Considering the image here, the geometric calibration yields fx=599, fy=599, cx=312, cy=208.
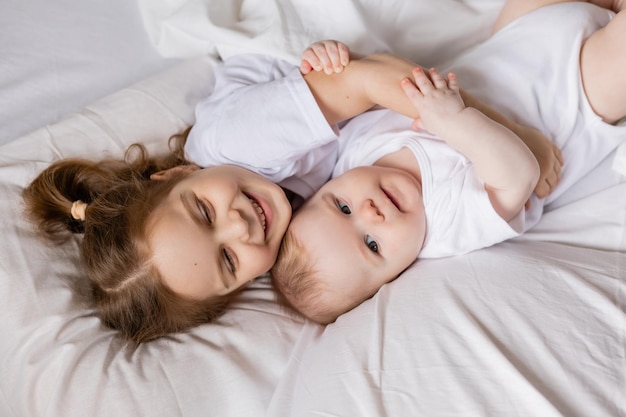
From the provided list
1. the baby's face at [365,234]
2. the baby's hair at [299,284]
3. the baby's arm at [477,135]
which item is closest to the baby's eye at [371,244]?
the baby's face at [365,234]

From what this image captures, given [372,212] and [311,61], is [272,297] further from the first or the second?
[311,61]

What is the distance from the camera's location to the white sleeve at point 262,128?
3.74 ft

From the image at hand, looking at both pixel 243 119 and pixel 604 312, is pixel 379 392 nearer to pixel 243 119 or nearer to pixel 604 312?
pixel 604 312

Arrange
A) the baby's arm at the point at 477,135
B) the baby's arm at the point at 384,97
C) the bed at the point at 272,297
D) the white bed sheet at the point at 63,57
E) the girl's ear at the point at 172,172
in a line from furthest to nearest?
the white bed sheet at the point at 63,57 → the girl's ear at the point at 172,172 → the baby's arm at the point at 384,97 → the baby's arm at the point at 477,135 → the bed at the point at 272,297

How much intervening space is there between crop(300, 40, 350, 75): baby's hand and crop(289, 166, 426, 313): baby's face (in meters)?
0.21

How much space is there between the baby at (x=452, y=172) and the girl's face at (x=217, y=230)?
0.07 m

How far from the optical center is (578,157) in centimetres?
120

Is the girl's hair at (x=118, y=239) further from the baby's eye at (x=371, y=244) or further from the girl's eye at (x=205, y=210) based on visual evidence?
the baby's eye at (x=371, y=244)

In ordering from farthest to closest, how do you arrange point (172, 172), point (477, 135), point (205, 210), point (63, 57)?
point (63, 57)
point (172, 172)
point (205, 210)
point (477, 135)

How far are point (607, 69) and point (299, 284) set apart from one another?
712 millimetres

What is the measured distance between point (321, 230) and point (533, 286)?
0.39 m

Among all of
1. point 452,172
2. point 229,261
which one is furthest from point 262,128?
point 452,172

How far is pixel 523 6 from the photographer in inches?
50.1

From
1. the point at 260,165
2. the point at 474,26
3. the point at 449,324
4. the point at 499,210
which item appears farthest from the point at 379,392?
the point at 474,26
